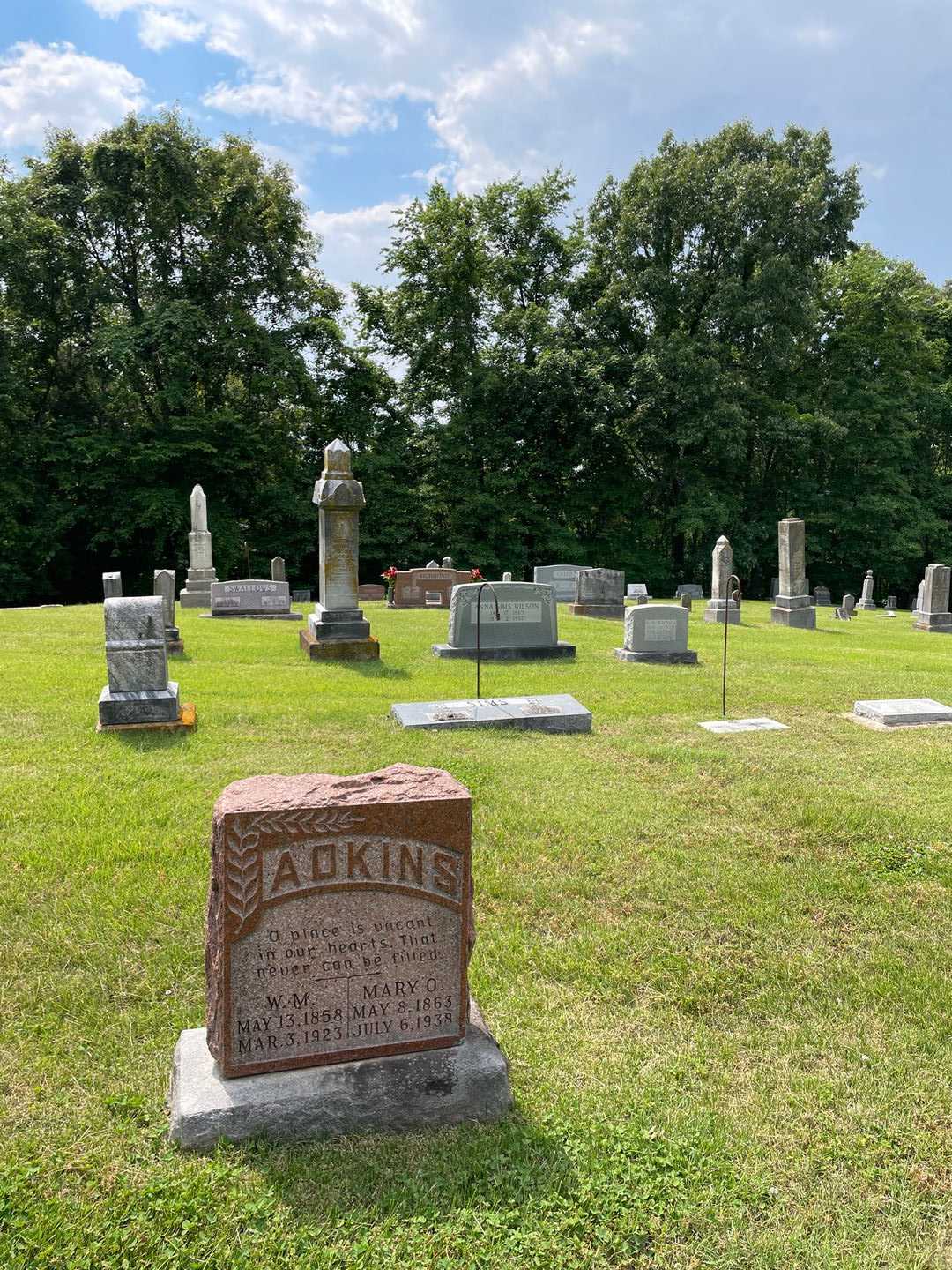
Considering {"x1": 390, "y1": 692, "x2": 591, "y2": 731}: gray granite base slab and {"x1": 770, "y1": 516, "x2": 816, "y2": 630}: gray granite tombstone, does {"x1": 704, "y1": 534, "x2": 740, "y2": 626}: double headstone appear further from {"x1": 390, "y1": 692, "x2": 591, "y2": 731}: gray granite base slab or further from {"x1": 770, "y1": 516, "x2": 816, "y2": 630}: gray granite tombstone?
{"x1": 390, "y1": 692, "x2": 591, "y2": 731}: gray granite base slab

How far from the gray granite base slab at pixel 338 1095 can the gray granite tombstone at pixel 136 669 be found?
471 cm

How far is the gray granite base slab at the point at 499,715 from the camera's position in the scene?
24.9 feet

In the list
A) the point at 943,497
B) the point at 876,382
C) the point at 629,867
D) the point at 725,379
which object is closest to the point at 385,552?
the point at 725,379

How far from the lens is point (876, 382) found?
100 feet

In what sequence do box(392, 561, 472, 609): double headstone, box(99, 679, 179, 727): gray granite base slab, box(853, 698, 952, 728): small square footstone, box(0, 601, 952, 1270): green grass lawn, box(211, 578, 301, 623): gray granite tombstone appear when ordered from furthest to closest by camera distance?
1. box(392, 561, 472, 609): double headstone
2. box(211, 578, 301, 623): gray granite tombstone
3. box(853, 698, 952, 728): small square footstone
4. box(99, 679, 179, 727): gray granite base slab
5. box(0, 601, 952, 1270): green grass lawn

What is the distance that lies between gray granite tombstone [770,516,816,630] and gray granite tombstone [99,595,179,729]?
14.9 meters

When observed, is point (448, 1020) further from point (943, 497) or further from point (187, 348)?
point (943, 497)

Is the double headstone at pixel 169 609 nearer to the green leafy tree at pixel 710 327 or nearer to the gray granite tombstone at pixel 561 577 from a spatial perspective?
the gray granite tombstone at pixel 561 577

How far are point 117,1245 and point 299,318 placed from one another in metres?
30.9

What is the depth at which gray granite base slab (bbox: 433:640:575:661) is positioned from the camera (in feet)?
38.3

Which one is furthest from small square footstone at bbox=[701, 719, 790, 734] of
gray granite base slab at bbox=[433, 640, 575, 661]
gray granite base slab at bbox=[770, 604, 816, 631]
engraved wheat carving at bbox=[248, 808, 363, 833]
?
gray granite base slab at bbox=[770, 604, 816, 631]

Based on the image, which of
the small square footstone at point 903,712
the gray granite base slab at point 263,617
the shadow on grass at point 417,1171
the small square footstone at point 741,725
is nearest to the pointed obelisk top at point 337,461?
the gray granite base slab at point 263,617

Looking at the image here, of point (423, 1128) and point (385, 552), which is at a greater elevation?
point (385, 552)

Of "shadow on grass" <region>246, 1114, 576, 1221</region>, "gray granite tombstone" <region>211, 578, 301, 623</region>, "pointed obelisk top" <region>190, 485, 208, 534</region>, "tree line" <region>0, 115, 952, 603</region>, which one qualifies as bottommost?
"shadow on grass" <region>246, 1114, 576, 1221</region>
